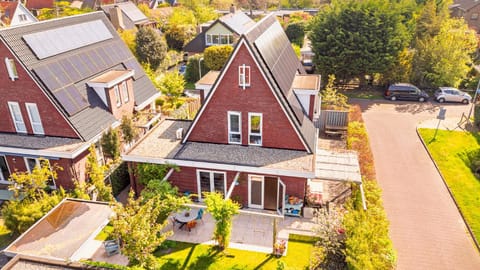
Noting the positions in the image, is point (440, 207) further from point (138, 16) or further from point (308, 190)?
point (138, 16)

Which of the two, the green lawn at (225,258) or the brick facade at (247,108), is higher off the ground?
the brick facade at (247,108)

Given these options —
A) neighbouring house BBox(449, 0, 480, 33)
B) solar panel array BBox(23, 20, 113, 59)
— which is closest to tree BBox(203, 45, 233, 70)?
solar panel array BBox(23, 20, 113, 59)

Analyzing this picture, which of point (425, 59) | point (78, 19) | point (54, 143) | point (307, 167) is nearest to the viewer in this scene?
point (307, 167)

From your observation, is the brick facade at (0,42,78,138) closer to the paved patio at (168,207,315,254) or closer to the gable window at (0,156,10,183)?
the gable window at (0,156,10,183)

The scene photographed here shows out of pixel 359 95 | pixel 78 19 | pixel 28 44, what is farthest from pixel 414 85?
pixel 28 44

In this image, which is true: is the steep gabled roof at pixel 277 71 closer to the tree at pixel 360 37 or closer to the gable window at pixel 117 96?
the gable window at pixel 117 96

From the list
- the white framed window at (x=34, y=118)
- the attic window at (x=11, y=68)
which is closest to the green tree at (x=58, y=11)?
the attic window at (x=11, y=68)

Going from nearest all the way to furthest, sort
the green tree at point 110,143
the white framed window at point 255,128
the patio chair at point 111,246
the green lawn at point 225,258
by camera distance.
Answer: the green lawn at point 225,258 → the patio chair at point 111,246 → the white framed window at point 255,128 → the green tree at point 110,143
